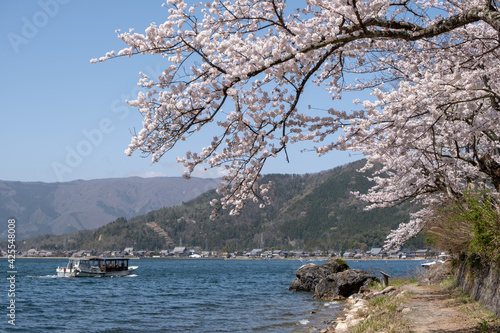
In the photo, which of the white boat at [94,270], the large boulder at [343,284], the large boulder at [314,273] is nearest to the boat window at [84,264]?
the white boat at [94,270]

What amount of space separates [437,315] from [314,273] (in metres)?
24.0

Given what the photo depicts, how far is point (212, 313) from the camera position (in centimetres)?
2438

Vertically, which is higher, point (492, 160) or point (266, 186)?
point (492, 160)

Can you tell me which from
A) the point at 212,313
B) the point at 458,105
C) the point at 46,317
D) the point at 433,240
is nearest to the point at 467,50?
the point at 458,105

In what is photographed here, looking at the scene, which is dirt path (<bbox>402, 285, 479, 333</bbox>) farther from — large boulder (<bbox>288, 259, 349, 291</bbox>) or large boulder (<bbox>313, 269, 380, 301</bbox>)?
large boulder (<bbox>288, 259, 349, 291</bbox>)

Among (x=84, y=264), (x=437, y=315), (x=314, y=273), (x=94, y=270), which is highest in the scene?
(x=437, y=315)

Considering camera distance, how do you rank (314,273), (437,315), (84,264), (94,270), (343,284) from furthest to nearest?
1. (84,264)
2. (94,270)
3. (314,273)
4. (343,284)
5. (437,315)

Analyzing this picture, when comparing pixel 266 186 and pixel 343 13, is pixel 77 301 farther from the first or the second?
pixel 343 13

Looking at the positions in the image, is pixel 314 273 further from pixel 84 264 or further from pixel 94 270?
pixel 84 264

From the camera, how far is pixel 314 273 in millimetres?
35062

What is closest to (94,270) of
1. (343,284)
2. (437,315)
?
(343,284)

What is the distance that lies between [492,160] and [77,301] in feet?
92.7

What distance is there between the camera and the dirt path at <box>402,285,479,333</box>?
9.51 metres

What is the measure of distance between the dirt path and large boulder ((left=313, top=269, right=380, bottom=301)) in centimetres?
1241
